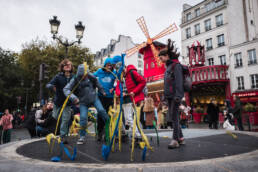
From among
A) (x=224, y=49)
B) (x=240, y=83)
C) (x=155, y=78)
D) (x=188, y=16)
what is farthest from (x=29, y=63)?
(x=240, y=83)

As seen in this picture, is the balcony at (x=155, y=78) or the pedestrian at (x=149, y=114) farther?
the balcony at (x=155, y=78)

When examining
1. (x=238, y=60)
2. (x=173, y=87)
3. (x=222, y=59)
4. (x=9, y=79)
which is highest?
(x=222, y=59)

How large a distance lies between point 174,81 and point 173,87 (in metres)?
0.10

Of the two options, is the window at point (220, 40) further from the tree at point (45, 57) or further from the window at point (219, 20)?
the tree at point (45, 57)

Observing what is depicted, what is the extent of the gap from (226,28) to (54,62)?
58.8 feet

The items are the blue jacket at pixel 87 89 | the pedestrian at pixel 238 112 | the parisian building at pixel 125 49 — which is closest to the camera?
the blue jacket at pixel 87 89

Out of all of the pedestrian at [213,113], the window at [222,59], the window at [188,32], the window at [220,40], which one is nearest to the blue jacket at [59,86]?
the pedestrian at [213,113]

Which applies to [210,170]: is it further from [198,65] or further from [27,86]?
[27,86]

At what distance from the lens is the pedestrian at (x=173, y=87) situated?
10.8ft

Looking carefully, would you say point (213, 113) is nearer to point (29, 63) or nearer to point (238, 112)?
point (238, 112)

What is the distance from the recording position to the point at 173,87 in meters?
3.48

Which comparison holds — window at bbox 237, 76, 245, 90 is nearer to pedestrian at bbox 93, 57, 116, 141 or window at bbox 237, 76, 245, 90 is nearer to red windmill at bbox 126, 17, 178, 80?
red windmill at bbox 126, 17, 178, 80

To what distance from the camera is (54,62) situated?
20547 millimetres

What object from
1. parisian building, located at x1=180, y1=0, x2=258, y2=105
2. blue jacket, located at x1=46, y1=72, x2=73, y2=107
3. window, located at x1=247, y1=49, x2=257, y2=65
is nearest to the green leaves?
parisian building, located at x1=180, y1=0, x2=258, y2=105
